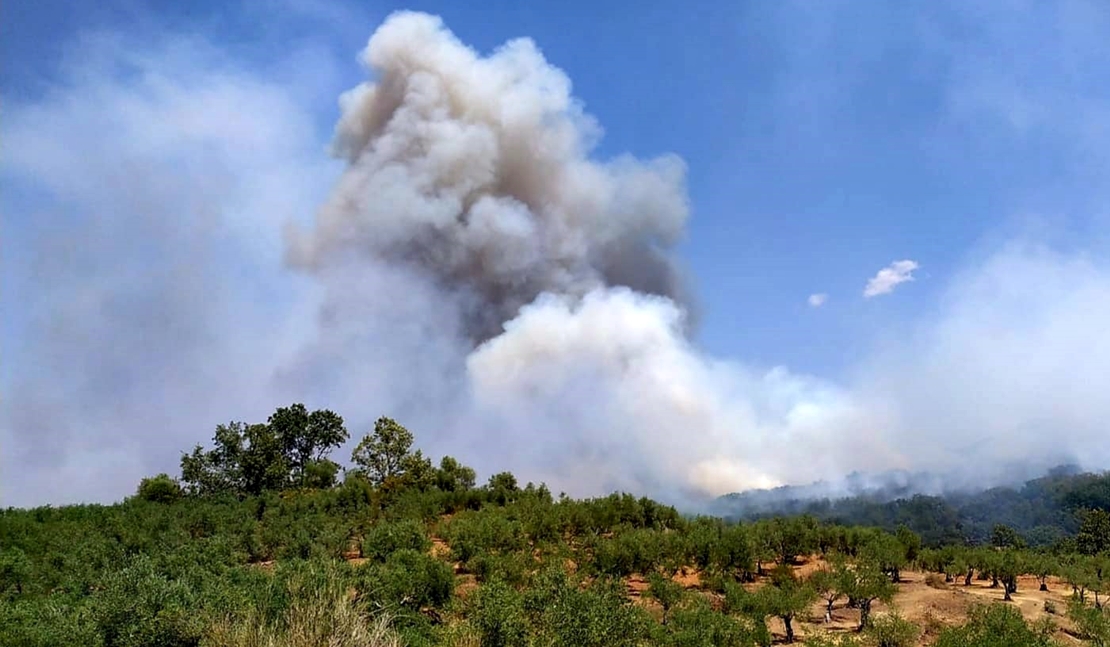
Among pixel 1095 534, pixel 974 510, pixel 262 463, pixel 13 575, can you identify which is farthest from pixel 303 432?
pixel 974 510

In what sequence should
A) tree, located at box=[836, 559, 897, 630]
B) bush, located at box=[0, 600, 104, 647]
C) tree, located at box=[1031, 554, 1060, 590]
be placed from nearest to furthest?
bush, located at box=[0, 600, 104, 647] → tree, located at box=[836, 559, 897, 630] → tree, located at box=[1031, 554, 1060, 590]

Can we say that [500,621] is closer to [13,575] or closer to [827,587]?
[827,587]

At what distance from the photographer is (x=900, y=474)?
642 feet

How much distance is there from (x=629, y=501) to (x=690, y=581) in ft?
19.0

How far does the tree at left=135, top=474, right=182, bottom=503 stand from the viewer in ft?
108

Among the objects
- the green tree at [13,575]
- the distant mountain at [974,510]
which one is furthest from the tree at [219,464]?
the distant mountain at [974,510]

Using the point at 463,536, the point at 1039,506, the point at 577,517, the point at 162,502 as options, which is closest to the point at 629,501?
the point at 577,517

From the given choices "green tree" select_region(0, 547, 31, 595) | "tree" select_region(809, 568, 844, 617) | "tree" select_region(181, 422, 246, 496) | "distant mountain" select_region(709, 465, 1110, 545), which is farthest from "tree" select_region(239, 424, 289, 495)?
"distant mountain" select_region(709, 465, 1110, 545)

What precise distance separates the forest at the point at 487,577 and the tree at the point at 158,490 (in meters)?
0.10

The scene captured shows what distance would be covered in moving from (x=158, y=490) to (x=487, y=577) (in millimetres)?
23490

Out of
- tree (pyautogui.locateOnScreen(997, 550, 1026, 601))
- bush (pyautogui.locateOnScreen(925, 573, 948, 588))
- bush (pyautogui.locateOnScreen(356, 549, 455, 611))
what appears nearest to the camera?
bush (pyautogui.locateOnScreen(356, 549, 455, 611))

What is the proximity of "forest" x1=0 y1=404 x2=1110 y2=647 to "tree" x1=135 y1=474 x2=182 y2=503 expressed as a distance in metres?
0.10

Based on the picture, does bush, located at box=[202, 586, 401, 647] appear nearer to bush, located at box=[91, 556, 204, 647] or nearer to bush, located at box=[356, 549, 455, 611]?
bush, located at box=[91, 556, 204, 647]

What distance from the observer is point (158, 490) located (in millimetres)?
33219
